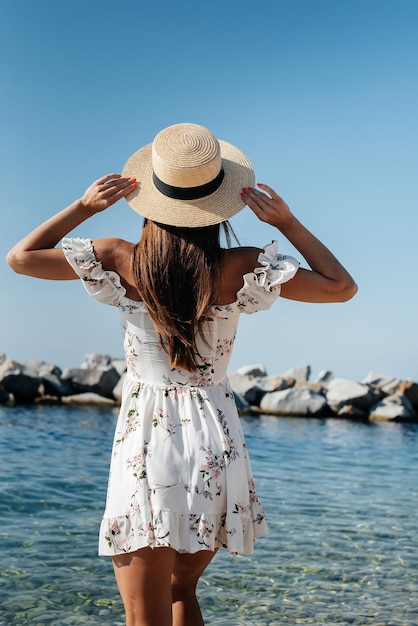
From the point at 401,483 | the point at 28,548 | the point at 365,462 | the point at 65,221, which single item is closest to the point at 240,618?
the point at 28,548

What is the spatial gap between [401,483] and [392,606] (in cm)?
436

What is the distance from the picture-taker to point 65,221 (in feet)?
7.63

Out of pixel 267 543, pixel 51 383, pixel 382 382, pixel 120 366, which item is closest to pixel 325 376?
pixel 382 382

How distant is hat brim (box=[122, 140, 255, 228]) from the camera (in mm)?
2193

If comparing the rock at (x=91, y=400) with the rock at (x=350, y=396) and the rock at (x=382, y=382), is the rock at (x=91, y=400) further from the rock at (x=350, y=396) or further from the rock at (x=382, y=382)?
the rock at (x=382, y=382)

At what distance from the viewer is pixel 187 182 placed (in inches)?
89.4

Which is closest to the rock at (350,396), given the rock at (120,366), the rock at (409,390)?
the rock at (409,390)

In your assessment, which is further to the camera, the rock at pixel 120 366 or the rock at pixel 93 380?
the rock at pixel 120 366

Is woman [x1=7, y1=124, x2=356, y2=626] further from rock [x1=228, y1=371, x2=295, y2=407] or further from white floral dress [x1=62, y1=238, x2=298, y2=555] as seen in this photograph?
rock [x1=228, y1=371, x2=295, y2=407]

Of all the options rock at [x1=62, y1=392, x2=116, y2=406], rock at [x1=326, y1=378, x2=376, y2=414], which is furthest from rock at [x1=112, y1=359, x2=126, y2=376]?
rock at [x1=326, y1=378, x2=376, y2=414]

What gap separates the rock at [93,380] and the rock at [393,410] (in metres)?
5.24

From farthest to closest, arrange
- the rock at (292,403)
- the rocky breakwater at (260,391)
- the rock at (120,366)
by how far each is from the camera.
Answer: the rock at (120,366), the rock at (292,403), the rocky breakwater at (260,391)

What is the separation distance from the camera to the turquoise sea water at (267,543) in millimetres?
4109

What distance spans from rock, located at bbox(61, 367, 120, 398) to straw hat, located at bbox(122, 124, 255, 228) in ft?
40.3
